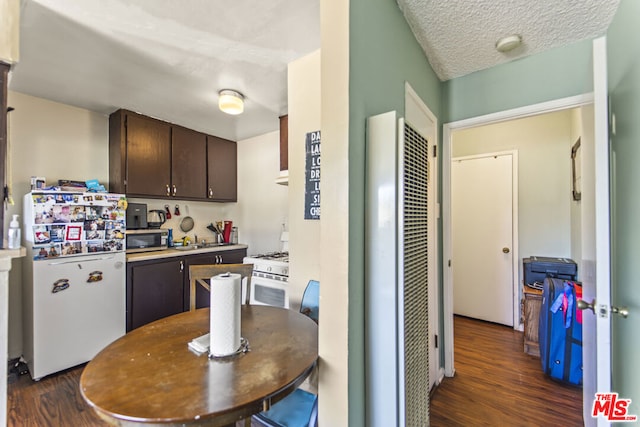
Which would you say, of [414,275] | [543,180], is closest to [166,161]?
[414,275]

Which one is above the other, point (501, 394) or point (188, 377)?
point (188, 377)

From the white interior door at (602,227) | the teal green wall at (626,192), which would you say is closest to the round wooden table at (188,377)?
the white interior door at (602,227)

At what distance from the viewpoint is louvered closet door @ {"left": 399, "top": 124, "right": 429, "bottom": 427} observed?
1.10 meters

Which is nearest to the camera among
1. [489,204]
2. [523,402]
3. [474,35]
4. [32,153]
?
[474,35]

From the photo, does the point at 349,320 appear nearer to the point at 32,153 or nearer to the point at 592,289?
the point at 592,289

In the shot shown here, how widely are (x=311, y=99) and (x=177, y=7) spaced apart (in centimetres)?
90

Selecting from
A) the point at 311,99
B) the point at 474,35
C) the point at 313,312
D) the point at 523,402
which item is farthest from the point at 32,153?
the point at 523,402

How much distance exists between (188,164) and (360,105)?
291cm

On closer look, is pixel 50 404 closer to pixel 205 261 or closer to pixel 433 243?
pixel 205 261

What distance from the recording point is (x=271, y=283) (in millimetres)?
2271

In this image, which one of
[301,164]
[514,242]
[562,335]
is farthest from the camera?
[514,242]

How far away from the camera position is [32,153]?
8.27 feet

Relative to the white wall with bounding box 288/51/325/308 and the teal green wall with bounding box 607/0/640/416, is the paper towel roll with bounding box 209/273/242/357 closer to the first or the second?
the white wall with bounding box 288/51/325/308

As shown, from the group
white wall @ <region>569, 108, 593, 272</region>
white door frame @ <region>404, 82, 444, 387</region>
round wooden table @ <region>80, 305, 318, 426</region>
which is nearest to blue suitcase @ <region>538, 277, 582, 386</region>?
white wall @ <region>569, 108, 593, 272</region>
